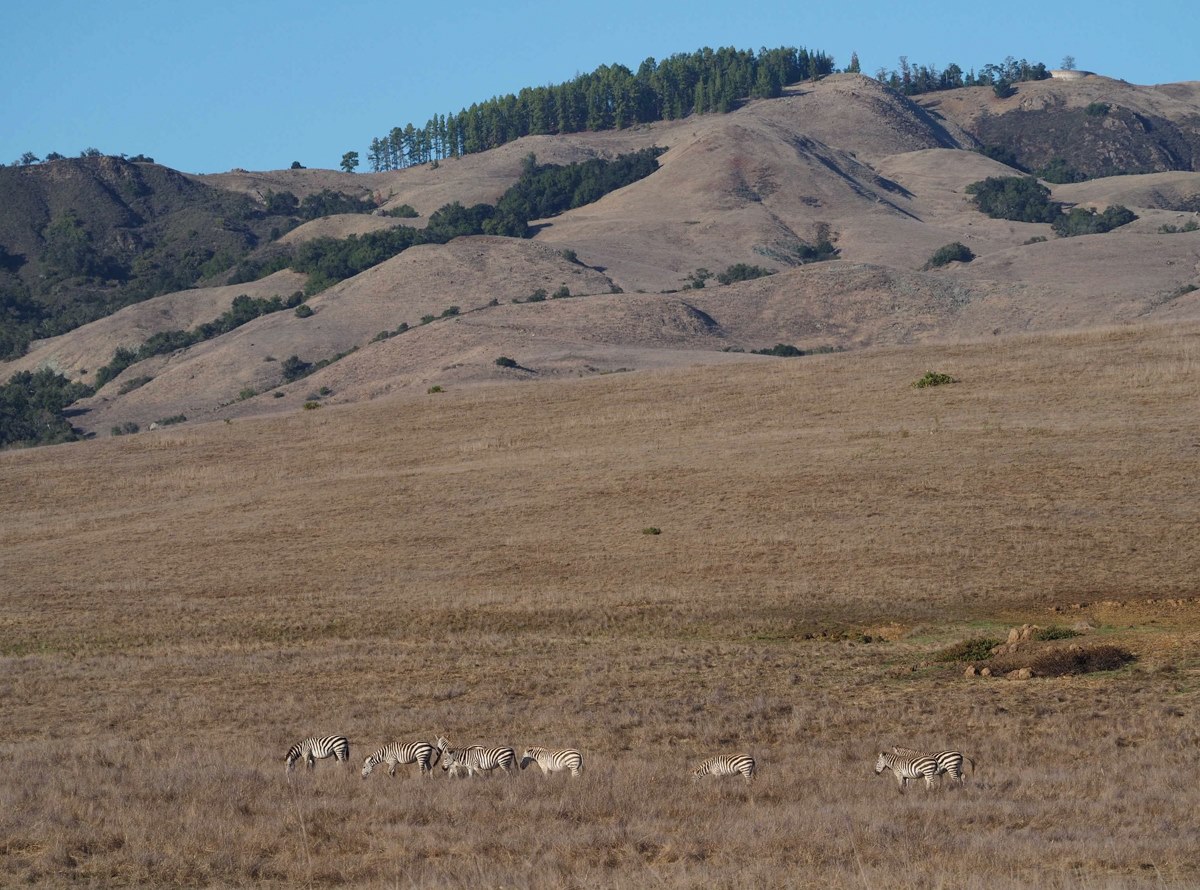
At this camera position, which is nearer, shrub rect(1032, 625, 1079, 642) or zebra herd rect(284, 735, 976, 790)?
zebra herd rect(284, 735, 976, 790)

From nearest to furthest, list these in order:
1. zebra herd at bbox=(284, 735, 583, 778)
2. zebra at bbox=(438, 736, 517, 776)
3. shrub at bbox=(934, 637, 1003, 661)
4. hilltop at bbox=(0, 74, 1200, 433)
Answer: zebra herd at bbox=(284, 735, 583, 778), zebra at bbox=(438, 736, 517, 776), shrub at bbox=(934, 637, 1003, 661), hilltop at bbox=(0, 74, 1200, 433)

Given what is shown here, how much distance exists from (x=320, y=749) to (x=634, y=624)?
1346 centimetres

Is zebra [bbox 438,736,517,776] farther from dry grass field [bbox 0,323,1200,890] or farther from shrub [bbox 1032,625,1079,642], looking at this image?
shrub [bbox 1032,625,1079,642]

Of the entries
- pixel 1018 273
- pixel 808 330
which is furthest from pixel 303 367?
pixel 1018 273

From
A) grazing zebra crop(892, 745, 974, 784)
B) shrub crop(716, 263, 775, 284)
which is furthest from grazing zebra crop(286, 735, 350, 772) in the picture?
shrub crop(716, 263, 775, 284)

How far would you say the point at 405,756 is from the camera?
1739 centimetres

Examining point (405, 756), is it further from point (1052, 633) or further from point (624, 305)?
point (624, 305)

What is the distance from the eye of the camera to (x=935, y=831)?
1332 centimetres

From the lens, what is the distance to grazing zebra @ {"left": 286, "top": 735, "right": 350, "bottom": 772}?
1742 cm

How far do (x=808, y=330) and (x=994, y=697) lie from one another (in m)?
105

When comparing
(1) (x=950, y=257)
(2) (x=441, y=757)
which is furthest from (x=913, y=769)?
(1) (x=950, y=257)

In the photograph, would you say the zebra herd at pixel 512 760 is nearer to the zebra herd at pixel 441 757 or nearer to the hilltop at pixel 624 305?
the zebra herd at pixel 441 757

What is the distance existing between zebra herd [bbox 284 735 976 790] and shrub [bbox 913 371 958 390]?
40.0m

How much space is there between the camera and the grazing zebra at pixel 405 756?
682 inches
